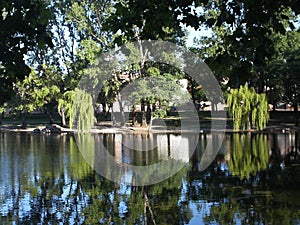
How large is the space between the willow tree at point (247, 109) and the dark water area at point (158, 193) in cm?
1162

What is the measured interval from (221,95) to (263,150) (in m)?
16.5

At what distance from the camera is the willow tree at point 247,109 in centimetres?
2934

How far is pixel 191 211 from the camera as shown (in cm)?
862

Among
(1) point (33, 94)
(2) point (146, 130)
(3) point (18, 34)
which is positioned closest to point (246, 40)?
(3) point (18, 34)

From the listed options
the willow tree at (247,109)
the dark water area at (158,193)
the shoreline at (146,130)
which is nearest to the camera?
the dark water area at (158,193)

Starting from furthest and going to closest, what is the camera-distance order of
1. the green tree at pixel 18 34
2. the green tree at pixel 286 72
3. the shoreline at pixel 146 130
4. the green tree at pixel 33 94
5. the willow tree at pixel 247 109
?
the green tree at pixel 33 94 → the green tree at pixel 286 72 → the shoreline at pixel 146 130 → the willow tree at pixel 247 109 → the green tree at pixel 18 34

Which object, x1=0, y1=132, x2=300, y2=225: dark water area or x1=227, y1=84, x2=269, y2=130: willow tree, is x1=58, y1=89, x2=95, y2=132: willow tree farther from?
x1=0, y1=132, x2=300, y2=225: dark water area

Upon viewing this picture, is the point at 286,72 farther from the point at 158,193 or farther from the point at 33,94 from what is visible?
the point at 158,193

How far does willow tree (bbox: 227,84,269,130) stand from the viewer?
29.3 meters

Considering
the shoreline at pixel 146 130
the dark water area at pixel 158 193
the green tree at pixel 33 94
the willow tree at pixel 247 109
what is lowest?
the dark water area at pixel 158 193

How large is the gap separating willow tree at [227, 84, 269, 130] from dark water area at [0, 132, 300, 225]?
11.6 meters

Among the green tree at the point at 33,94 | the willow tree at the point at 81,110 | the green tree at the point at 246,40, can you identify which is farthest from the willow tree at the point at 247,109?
the green tree at the point at 246,40

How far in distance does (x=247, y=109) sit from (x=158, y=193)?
1937cm

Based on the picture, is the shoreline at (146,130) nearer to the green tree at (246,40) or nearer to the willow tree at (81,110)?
the willow tree at (81,110)
